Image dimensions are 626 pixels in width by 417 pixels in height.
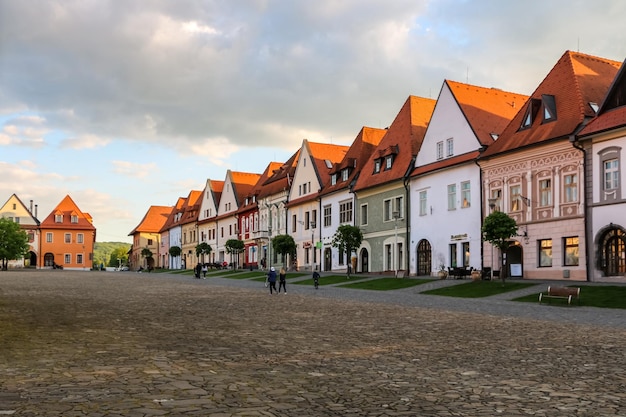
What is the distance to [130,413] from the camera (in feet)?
22.8

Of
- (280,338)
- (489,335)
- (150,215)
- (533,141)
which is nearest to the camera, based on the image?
(280,338)

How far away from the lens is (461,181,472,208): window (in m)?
42.5

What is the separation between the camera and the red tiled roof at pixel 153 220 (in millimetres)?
128250

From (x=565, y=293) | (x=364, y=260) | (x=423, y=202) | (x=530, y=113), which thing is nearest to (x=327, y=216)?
(x=364, y=260)

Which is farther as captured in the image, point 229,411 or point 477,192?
point 477,192

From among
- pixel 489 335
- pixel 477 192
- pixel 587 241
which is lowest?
pixel 489 335

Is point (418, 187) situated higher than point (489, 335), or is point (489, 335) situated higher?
point (418, 187)

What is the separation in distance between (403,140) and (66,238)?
8208 cm

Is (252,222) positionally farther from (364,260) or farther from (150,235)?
(150,235)

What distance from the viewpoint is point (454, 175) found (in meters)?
44.2

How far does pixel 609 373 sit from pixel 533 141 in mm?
28841

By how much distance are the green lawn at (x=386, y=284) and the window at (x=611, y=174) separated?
11.6m

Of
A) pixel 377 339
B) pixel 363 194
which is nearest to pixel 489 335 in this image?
pixel 377 339

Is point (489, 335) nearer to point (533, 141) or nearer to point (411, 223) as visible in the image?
point (533, 141)
